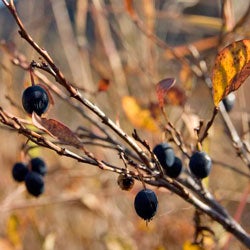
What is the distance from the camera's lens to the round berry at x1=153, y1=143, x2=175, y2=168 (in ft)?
3.30

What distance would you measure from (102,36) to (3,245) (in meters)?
1.07

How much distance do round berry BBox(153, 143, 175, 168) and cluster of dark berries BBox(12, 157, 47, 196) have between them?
316 millimetres

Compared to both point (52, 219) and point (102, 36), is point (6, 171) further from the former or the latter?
point (102, 36)

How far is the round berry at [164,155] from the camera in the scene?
1.01 meters

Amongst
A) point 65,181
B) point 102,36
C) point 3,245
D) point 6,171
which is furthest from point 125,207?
point 3,245

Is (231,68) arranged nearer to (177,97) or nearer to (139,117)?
(177,97)

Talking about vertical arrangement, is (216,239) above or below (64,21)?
below

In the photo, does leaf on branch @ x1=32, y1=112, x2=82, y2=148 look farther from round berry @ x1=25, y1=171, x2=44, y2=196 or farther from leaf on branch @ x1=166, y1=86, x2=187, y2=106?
leaf on branch @ x1=166, y1=86, x2=187, y2=106

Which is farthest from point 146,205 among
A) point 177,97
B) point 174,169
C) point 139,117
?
point 139,117

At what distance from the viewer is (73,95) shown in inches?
33.9

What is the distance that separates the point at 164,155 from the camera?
1.02 m

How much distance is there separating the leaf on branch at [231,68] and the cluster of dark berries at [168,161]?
0.15 metres

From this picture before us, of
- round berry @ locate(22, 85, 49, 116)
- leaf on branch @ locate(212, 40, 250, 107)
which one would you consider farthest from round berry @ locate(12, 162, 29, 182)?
leaf on branch @ locate(212, 40, 250, 107)

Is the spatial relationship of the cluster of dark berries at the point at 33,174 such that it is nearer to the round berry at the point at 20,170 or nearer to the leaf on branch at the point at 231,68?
the round berry at the point at 20,170
